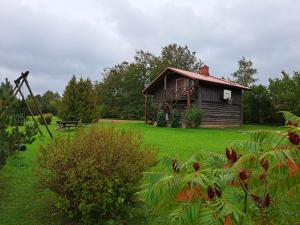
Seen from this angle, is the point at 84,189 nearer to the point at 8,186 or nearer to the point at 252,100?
the point at 8,186

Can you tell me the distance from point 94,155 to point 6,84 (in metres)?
3.19

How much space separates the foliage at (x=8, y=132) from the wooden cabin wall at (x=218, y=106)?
25.7 meters

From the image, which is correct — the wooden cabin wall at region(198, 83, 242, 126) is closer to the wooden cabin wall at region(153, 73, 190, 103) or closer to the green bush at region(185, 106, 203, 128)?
the green bush at region(185, 106, 203, 128)

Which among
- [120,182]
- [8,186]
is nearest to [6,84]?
[8,186]

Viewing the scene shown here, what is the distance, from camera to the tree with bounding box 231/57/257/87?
68750 mm

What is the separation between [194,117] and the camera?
97.8ft

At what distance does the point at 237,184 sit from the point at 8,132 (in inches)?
226

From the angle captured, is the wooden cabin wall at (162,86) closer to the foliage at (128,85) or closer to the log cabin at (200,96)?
the log cabin at (200,96)

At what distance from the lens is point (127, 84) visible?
187 feet

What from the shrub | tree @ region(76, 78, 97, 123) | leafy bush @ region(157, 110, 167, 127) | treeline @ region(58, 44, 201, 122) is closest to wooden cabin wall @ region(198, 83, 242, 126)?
the shrub

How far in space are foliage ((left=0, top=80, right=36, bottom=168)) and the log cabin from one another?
24710 millimetres

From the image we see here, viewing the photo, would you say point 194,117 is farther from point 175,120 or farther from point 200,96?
point 200,96

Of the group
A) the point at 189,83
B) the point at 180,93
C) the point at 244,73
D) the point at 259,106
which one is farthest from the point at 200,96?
the point at 244,73

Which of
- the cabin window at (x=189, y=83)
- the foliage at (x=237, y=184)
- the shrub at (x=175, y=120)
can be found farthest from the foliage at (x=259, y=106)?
the foliage at (x=237, y=184)
